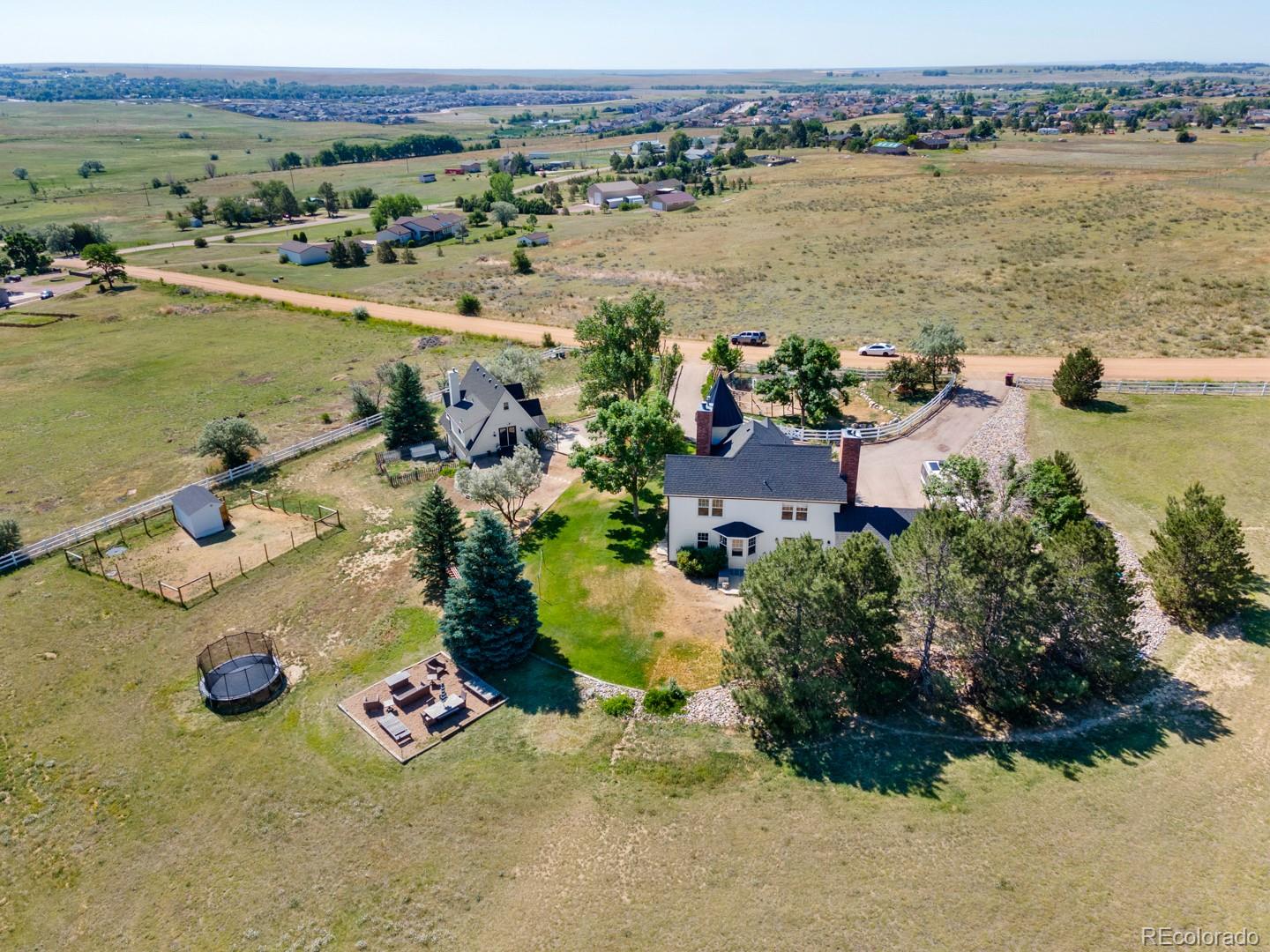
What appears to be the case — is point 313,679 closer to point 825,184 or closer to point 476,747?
point 476,747

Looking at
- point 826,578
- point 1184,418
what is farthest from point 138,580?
point 1184,418

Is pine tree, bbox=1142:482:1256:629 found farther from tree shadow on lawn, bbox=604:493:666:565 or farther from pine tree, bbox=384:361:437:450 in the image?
pine tree, bbox=384:361:437:450

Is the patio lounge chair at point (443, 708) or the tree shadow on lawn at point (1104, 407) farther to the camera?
the tree shadow on lawn at point (1104, 407)

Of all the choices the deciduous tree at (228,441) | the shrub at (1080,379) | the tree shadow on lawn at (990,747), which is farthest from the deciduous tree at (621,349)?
the tree shadow on lawn at (990,747)

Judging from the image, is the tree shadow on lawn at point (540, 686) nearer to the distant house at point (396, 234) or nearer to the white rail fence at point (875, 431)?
the white rail fence at point (875, 431)

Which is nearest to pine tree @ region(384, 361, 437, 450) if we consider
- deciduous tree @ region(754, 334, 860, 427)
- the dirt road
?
the dirt road

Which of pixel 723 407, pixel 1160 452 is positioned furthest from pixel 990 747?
pixel 1160 452

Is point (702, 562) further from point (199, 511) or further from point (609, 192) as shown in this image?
point (609, 192)
